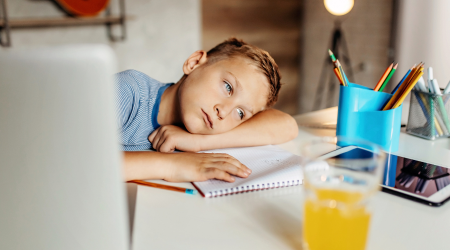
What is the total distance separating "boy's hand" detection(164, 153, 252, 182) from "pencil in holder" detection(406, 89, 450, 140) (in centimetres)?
52

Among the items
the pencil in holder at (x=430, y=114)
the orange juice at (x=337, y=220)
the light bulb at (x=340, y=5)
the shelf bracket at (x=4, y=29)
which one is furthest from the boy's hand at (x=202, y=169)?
the light bulb at (x=340, y=5)

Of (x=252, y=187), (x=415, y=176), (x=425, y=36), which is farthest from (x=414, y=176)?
(x=425, y=36)

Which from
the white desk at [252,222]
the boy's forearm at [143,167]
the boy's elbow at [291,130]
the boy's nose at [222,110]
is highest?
the boy's nose at [222,110]

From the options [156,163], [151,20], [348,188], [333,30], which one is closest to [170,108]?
[156,163]

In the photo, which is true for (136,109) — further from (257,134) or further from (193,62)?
(257,134)

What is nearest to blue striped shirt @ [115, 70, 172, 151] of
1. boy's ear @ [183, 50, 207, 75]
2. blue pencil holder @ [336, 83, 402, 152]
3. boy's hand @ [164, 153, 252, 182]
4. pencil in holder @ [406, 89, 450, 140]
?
boy's ear @ [183, 50, 207, 75]

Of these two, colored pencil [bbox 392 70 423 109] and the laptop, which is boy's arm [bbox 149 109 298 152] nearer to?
colored pencil [bbox 392 70 423 109]

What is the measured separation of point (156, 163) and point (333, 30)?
9.28 ft

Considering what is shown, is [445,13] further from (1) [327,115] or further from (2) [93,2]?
(2) [93,2]

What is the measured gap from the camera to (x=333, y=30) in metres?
3.20

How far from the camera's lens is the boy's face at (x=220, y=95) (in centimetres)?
92

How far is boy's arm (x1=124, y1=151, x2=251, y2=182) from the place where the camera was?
0.69 metres

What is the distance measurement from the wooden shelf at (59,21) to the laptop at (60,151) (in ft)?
6.34

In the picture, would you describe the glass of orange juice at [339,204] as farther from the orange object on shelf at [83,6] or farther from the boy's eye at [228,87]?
the orange object on shelf at [83,6]
